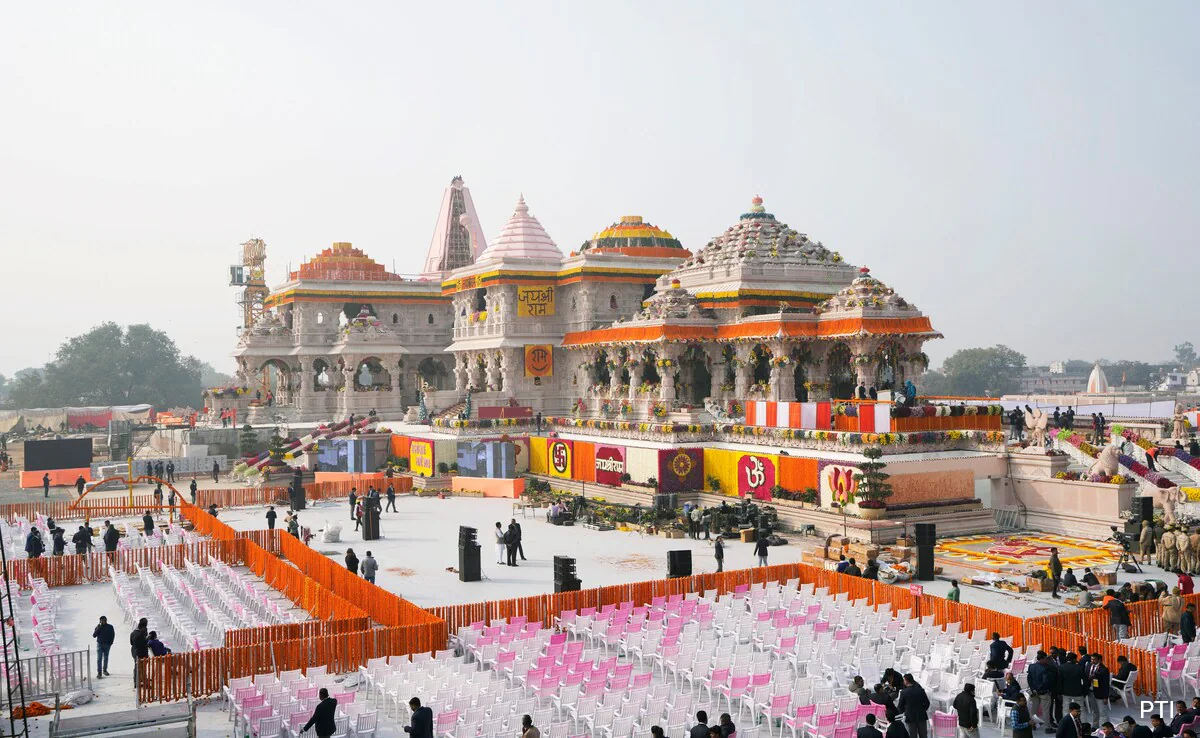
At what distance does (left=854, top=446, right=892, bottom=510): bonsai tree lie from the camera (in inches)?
1264

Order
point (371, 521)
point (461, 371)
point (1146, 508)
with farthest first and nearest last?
point (461, 371) < point (371, 521) < point (1146, 508)

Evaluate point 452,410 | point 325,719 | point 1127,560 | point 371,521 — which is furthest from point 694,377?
point 325,719

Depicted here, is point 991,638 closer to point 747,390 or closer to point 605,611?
point 605,611

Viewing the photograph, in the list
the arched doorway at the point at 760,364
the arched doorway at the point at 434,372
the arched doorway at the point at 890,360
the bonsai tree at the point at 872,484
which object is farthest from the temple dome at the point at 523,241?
the bonsai tree at the point at 872,484

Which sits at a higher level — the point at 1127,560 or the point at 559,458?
the point at 559,458

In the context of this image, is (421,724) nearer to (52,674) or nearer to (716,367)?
(52,674)

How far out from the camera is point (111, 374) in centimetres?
12481

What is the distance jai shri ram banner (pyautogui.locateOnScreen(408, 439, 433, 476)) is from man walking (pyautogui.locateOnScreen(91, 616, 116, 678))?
88.7 ft

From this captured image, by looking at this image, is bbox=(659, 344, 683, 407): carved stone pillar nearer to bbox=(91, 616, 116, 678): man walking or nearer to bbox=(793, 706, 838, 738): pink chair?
bbox=(91, 616, 116, 678): man walking

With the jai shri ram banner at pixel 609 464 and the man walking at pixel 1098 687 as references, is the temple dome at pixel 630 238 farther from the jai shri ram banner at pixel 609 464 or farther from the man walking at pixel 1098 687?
the man walking at pixel 1098 687

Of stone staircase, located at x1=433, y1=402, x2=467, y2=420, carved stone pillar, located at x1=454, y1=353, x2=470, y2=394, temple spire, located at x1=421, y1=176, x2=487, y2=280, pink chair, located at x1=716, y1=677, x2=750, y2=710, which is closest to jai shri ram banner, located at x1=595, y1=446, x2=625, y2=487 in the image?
stone staircase, located at x1=433, y1=402, x2=467, y2=420

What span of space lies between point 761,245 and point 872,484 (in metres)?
23.0

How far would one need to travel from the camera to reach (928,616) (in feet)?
65.5

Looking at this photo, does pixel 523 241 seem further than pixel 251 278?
No
